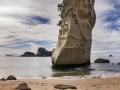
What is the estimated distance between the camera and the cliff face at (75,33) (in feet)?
150

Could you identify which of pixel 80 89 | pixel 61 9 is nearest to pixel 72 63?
pixel 61 9

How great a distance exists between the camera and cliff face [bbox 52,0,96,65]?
150 feet

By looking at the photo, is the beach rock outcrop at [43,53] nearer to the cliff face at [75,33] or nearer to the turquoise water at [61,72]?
the cliff face at [75,33]

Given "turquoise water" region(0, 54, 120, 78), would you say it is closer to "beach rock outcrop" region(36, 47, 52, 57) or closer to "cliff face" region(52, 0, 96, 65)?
"cliff face" region(52, 0, 96, 65)

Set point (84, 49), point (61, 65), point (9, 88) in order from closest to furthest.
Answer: point (9, 88)
point (61, 65)
point (84, 49)

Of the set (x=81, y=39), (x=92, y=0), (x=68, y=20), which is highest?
(x=92, y=0)

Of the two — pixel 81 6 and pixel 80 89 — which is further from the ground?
pixel 81 6

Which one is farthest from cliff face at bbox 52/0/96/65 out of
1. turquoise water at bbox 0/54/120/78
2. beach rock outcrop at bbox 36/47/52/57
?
beach rock outcrop at bbox 36/47/52/57

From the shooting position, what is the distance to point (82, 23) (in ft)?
158

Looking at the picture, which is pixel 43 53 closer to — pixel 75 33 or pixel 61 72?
pixel 75 33

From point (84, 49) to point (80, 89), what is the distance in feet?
113

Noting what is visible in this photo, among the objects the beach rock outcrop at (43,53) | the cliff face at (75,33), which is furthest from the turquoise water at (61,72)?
the beach rock outcrop at (43,53)

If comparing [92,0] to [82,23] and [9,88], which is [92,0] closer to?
[82,23]

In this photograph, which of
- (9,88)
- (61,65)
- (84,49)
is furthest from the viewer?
(84,49)
